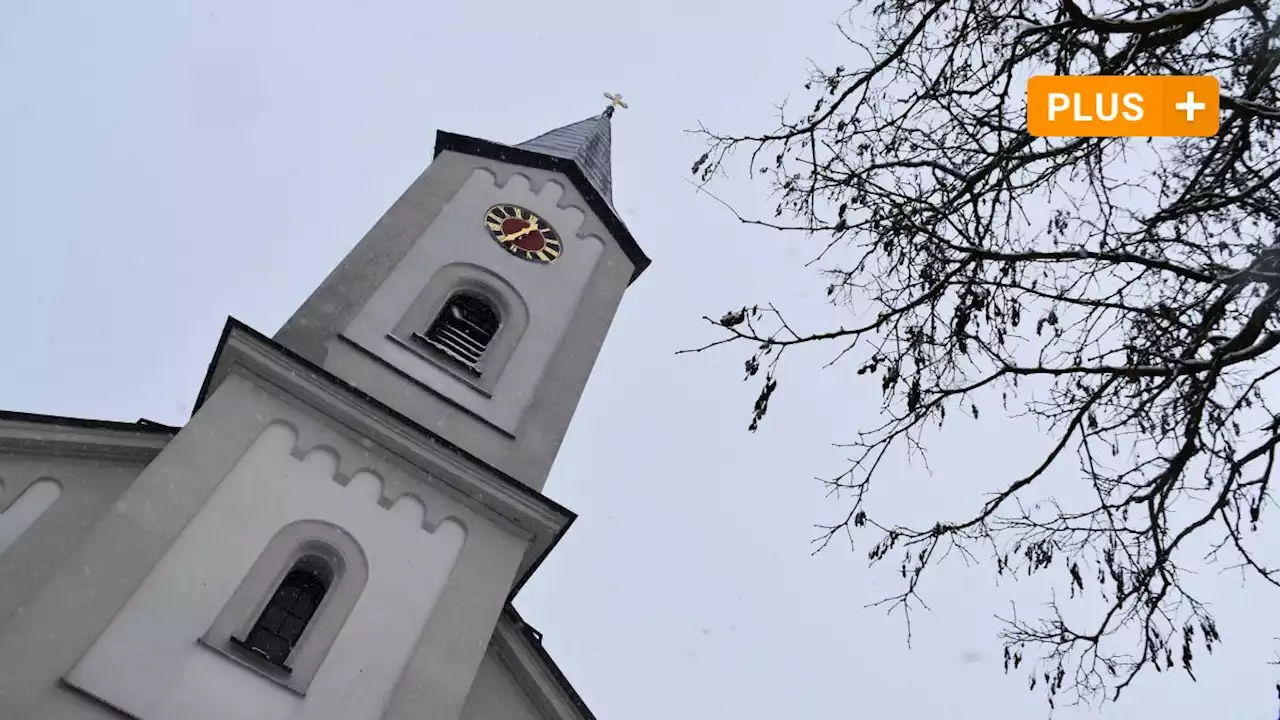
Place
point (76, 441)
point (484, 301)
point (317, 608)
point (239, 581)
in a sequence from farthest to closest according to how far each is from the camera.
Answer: point (484, 301), point (76, 441), point (317, 608), point (239, 581)

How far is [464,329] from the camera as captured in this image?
12.1 metres

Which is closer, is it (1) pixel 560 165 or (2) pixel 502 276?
(2) pixel 502 276

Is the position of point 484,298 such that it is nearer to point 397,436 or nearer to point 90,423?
point 397,436

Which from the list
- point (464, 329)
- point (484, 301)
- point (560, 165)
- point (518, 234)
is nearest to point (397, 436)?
point (464, 329)

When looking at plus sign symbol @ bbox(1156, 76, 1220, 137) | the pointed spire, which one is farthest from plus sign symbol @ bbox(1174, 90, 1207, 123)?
the pointed spire

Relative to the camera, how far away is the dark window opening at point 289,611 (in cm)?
841

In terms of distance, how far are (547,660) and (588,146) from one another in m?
9.37

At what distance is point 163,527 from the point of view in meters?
8.37

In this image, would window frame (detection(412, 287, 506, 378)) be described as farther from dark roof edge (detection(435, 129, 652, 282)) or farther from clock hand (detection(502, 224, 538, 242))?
dark roof edge (detection(435, 129, 652, 282))

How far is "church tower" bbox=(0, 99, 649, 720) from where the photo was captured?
773cm

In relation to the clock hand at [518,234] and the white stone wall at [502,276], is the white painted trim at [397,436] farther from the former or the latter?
the clock hand at [518,234]

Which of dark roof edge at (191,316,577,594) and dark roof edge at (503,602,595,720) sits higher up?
dark roof edge at (191,316,577,594)

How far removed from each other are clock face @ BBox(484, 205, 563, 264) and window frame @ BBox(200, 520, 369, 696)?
203 inches

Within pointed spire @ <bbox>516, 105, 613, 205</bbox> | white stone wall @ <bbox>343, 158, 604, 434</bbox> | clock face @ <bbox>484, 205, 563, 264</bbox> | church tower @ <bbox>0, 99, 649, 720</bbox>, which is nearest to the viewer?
church tower @ <bbox>0, 99, 649, 720</bbox>
